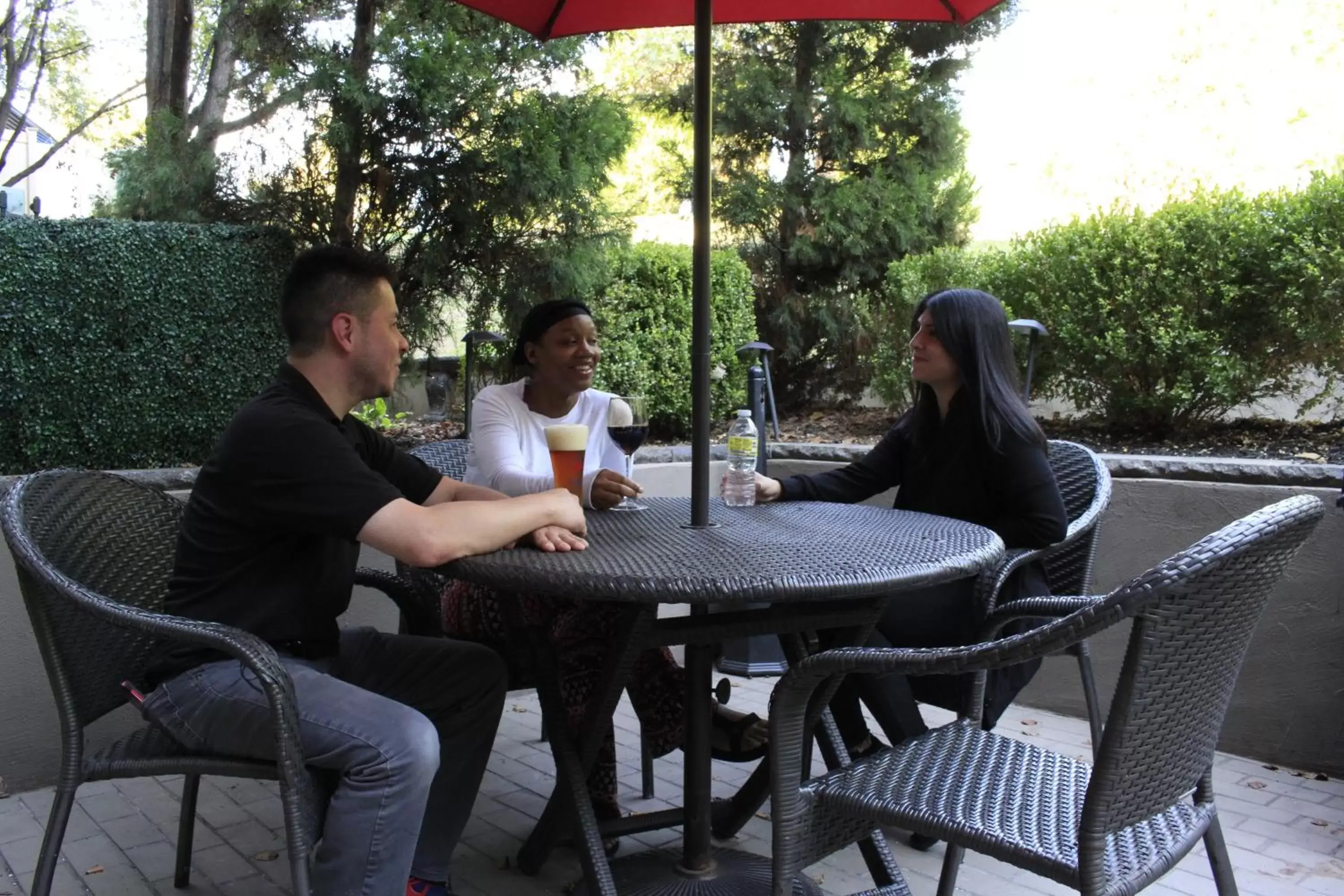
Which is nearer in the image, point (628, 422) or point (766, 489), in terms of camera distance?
point (628, 422)

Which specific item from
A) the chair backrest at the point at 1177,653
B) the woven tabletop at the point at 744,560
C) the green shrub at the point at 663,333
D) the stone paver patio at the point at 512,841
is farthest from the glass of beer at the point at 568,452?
the green shrub at the point at 663,333

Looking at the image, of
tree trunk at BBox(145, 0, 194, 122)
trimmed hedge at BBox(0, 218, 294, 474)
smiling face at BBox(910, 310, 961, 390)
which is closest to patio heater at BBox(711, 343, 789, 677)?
smiling face at BBox(910, 310, 961, 390)

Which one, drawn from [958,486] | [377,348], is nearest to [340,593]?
[377,348]

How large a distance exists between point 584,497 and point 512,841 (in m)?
0.97

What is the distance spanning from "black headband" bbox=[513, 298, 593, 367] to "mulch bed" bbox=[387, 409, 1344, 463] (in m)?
1.99

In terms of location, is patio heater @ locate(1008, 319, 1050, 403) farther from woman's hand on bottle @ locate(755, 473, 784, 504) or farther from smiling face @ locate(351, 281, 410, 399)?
smiling face @ locate(351, 281, 410, 399)

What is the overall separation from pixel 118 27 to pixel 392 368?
1279 centimetres

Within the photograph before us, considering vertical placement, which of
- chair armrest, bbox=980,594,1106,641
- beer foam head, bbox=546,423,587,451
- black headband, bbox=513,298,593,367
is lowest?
chair armrest, bbox=980,594,1106,641

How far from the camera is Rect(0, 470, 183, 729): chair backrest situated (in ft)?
6.43

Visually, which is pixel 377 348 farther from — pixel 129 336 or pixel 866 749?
pixel 129 336

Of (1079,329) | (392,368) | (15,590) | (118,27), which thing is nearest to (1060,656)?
(1079,329)

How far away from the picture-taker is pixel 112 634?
212cm

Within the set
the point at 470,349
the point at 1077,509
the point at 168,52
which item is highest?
the point at 168,52

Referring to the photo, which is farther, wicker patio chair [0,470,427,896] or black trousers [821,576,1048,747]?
black trousers [821,576,1048,747]
